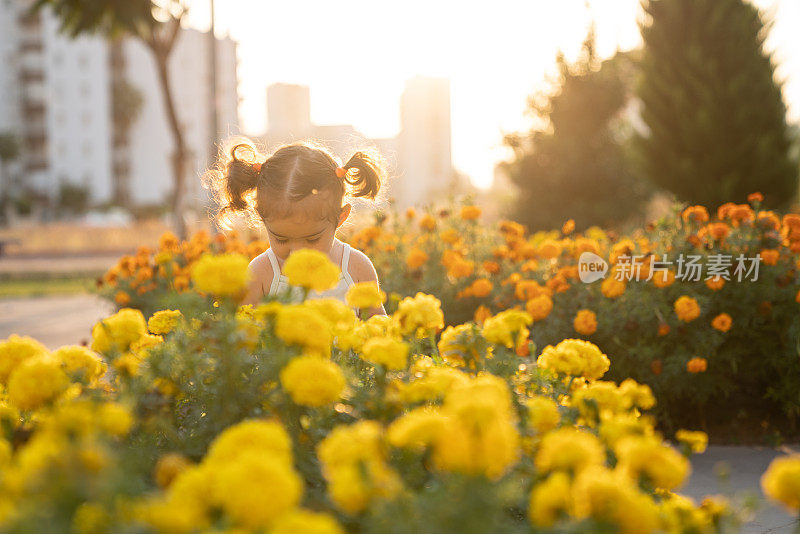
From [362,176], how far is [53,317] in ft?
26.5

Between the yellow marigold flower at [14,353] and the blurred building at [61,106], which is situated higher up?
the blurred building at [61,106]

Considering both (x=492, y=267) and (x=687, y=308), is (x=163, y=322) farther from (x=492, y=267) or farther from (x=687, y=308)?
(x=492, y=267)

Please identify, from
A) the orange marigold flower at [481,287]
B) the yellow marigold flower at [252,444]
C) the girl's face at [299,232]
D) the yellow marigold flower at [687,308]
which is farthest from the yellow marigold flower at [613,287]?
the yellow marigold flower at [252,444]

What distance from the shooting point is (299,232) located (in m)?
3.14

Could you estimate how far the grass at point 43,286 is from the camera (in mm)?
13086

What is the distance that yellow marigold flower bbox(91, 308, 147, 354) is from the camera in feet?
5.32

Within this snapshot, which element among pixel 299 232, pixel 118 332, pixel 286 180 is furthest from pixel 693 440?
pixel 286 180

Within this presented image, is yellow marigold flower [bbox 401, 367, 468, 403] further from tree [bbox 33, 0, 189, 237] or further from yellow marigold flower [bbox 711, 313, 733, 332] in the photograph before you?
tree [bbox 33, 0, 189, 237]

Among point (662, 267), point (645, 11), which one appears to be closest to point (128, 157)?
point (645, 11)

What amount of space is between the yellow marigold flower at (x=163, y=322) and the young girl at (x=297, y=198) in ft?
3.58

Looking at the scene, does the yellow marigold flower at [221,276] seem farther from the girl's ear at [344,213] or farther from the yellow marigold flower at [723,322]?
the yellow marigold flower at [723,322]

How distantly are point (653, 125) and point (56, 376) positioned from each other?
10.3 metres

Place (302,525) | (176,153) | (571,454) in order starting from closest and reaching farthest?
(302,525) < (571,454) < (176,153)

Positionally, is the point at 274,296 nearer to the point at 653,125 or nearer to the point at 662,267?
the point at 662,267
